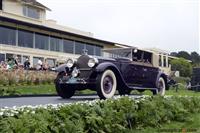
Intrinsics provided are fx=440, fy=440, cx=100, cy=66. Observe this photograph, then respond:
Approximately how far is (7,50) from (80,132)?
31.5 m

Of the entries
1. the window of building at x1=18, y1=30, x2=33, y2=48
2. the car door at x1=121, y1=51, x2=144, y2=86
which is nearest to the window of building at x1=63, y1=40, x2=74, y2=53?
the window of building at x1=18, y1=30, x2=33, y2=48

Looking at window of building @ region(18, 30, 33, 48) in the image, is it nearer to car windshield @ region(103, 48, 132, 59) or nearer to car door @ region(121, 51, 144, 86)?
car windshield @ region(103, 48, 132, 59)

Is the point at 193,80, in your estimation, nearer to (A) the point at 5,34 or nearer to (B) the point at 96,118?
(A) the point at 5,34

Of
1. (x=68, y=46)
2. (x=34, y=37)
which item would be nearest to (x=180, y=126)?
(x=34, y=37)

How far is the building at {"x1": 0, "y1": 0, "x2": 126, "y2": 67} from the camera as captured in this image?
38.1m

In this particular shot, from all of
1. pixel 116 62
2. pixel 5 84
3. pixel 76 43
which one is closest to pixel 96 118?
pixel 116 62

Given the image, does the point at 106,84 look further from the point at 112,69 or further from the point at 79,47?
the point at 79,47

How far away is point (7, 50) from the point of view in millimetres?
36906

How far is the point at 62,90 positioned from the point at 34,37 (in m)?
30.5

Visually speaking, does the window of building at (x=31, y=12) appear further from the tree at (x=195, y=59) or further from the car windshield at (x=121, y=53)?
the car windshield at (x=121, y=53)

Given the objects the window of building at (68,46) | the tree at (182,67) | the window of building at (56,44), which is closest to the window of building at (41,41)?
the window of building at (56,44)

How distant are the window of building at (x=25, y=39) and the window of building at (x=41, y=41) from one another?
842 millimetres

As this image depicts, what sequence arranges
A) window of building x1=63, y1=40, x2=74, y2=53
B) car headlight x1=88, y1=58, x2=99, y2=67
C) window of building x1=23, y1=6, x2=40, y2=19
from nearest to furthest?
1. car headlight x1=88, y1=58, x2=99, y2=67
2. window of building x1=63, y1=40, x2=74, y2=53
3. window of building x1=23, y1=6, x2=40, y2=19

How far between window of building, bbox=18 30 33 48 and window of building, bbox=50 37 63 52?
3.28 meters
